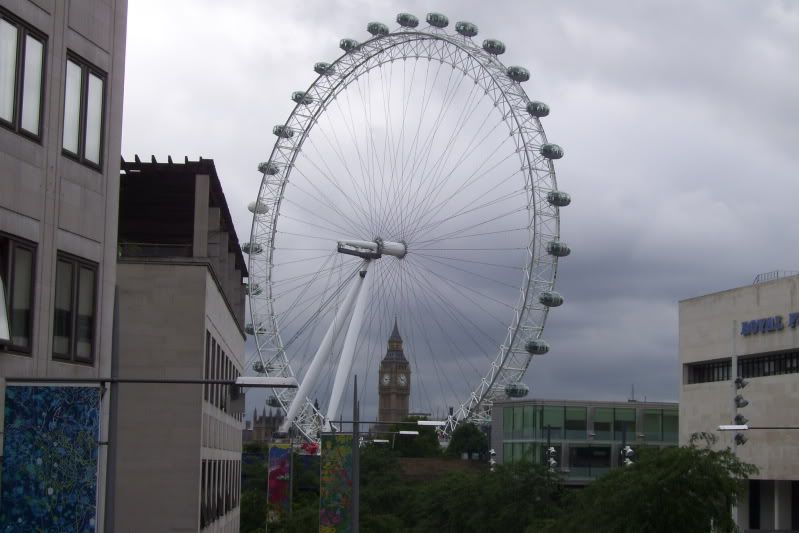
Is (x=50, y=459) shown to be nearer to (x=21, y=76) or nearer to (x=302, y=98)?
(x=21, y=76)

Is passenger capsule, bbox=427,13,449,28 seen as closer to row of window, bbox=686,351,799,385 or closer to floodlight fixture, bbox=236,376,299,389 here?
row of window, bbox=686,351,799,385

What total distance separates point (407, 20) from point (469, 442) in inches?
4593

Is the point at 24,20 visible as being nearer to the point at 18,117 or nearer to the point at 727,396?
the point at 18,117

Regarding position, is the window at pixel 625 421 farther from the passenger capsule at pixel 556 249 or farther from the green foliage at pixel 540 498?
the passenger capsule at pixel 556 249

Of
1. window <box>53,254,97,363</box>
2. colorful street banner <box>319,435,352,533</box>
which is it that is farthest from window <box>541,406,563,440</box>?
window <box>53,254,97,363</box>

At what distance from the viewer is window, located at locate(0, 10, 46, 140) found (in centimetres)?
2114

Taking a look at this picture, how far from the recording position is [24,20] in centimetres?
2170

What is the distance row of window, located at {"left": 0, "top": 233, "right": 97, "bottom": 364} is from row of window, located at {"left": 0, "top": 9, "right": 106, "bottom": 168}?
200 centimetres

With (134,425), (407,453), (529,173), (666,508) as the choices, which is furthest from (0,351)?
(407,453)

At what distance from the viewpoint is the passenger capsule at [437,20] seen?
2800 inches

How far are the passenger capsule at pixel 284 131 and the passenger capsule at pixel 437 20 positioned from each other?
11.0 m

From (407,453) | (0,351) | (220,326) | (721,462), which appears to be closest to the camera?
(0,351)

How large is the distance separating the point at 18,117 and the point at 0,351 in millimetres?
3991

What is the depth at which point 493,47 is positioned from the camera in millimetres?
71375
